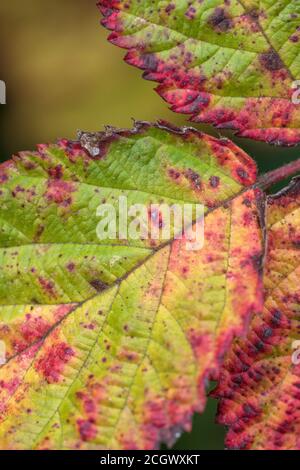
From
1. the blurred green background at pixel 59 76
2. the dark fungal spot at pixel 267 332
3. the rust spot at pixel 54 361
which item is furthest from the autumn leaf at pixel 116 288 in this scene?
the blurred green background at pixel 59 76

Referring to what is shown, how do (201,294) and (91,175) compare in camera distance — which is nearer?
(201,294)

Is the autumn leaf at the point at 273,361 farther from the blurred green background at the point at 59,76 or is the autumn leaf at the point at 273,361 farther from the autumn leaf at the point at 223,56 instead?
the blurred green background at the point at 59,76

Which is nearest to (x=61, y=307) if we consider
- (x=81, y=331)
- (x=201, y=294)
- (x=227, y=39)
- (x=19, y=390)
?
(x=81, y=331)

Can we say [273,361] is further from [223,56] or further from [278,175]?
[223,56]

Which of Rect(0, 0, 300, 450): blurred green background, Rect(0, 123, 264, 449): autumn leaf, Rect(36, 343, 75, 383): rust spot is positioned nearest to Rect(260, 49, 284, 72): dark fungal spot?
Rect(0, 123, 264, 449): autumn leaf

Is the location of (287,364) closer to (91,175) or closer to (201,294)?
(201,294)

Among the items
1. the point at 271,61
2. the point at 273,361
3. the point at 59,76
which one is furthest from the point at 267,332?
the point at 59,76
